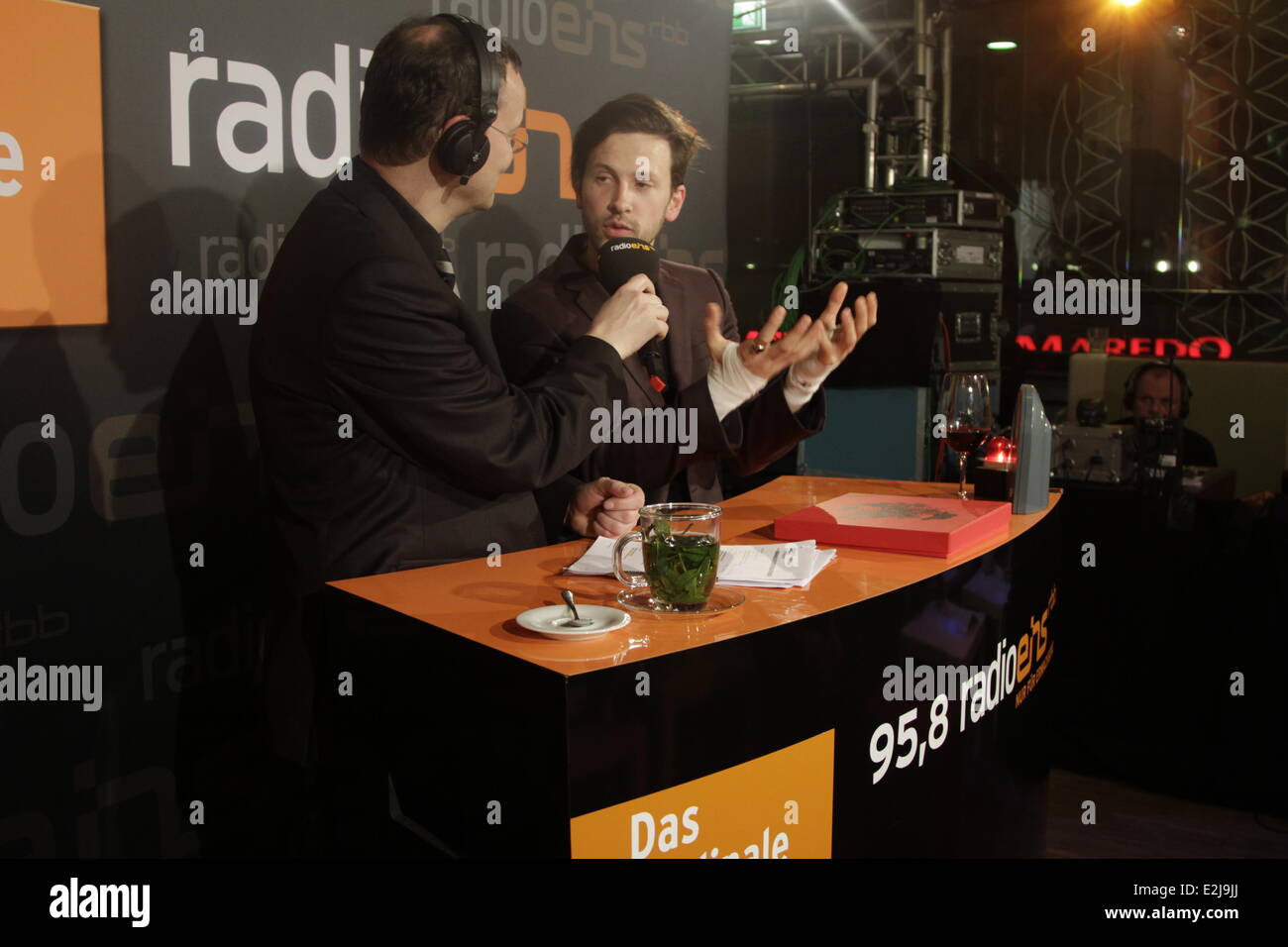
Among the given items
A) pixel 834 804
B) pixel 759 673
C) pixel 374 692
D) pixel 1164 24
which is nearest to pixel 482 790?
pixel 374 692

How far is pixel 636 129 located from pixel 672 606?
5.86 feet

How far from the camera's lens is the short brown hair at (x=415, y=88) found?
6.74ft

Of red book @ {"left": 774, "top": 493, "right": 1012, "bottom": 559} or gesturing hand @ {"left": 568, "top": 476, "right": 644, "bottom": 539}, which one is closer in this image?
red book @ {"left": 774, "top": 493, "right": 1012, "bottom": 559}

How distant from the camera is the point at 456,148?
2068mm

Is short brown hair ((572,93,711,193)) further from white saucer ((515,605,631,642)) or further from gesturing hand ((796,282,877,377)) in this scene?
white saucer ((515,605,631,642))

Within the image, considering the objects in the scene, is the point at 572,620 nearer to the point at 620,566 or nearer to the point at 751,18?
the point at 620,566

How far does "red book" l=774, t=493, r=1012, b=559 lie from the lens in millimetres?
1959

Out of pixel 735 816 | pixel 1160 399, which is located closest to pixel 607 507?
pixel 735 816

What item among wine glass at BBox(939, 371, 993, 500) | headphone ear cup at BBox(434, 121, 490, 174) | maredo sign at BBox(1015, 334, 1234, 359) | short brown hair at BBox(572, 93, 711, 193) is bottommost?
wine glass at BBox(939, 371, 993, 500)

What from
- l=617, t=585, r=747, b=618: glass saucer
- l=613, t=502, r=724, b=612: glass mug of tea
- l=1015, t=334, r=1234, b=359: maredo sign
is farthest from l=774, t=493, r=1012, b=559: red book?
l=1015, t=334, r=1234, b=359: maredo sign

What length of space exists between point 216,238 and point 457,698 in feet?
4.52

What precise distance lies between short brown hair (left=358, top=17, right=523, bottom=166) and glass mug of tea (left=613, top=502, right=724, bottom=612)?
0.89 meters

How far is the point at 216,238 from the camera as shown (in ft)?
7.96

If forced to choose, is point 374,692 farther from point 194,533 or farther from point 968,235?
point 968,235
